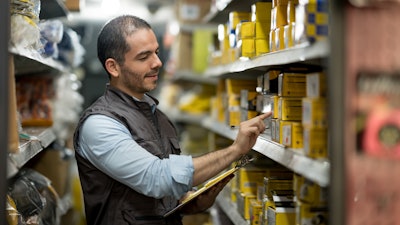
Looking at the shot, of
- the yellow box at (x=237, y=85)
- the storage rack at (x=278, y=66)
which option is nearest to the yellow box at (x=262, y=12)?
the storage rack at (x=278, y=66)

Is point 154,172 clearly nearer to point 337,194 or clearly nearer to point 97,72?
point 337,194

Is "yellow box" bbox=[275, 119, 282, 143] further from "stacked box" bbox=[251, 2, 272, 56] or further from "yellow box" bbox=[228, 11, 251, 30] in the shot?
"yellow box" bbox=[228, 11, 251, 30]

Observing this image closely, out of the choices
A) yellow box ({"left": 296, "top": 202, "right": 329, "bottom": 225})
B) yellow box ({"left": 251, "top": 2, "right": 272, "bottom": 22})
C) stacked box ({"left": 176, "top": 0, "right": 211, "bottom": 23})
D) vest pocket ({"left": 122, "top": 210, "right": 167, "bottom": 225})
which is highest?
stacked box ({"left": 176, "top": 0, "right": 211, "bottom": 23})

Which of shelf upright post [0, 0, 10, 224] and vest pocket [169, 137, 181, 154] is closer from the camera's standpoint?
shelf upright post [0, 0, 10, 224]

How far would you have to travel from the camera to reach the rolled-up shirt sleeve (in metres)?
2.48

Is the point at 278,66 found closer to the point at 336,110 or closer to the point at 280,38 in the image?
the point at 280,38

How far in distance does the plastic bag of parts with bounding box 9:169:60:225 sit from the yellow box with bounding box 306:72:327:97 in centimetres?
146

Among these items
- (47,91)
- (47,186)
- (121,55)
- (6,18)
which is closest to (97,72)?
(47,91)

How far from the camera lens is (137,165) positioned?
2.50m

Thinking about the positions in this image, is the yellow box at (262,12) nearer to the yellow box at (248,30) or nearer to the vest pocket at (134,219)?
the yellow box at (248,30)

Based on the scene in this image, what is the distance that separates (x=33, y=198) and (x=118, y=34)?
39.2 inches

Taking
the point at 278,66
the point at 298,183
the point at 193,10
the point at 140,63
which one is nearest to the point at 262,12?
the point at 278,66

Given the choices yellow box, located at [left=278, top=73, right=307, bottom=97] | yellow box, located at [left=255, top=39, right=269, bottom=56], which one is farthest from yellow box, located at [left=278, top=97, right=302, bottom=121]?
yellow box, located at [left=255, top=39, right=269, bottom=56]

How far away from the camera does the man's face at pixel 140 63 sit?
285 centimetres
